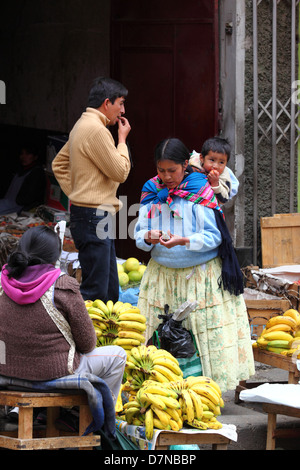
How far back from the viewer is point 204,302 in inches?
202

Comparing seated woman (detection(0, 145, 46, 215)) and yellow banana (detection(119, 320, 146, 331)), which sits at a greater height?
seated woman (detection(0, 145, 46, 215))

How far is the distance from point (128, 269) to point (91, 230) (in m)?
2.12

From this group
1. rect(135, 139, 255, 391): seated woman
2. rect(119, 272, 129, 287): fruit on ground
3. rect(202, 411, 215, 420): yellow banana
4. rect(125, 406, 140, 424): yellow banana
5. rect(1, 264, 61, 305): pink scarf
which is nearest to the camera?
rect(1, 264, 61, 305): pink scarf

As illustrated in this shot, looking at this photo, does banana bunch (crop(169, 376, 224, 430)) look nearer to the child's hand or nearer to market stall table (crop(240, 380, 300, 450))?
market stall table (crop(240, 380, 300, 450))

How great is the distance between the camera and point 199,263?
5.14 m

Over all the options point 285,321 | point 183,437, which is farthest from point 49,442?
point 285,321

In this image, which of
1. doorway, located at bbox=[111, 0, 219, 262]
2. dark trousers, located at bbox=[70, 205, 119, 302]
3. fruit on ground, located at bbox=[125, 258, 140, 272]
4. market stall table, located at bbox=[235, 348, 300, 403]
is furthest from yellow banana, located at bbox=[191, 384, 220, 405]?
doorway, located at bbox=[111, 0, 219, 262]

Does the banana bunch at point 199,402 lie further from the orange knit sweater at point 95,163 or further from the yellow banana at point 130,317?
the orange knit sweater at point 95,163

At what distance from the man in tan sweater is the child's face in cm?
89

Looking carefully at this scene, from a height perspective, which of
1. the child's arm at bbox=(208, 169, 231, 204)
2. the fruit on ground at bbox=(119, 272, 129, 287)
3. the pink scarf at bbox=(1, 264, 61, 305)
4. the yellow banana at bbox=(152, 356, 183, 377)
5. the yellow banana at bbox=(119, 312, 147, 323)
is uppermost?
the child's arm at bbox=(208, 169, 231, 204)

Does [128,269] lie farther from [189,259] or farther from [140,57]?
[189,259]

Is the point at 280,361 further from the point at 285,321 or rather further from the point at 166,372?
the point at 166,372

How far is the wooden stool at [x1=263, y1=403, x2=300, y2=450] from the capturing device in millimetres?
4656

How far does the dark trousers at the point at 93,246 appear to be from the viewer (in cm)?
603
